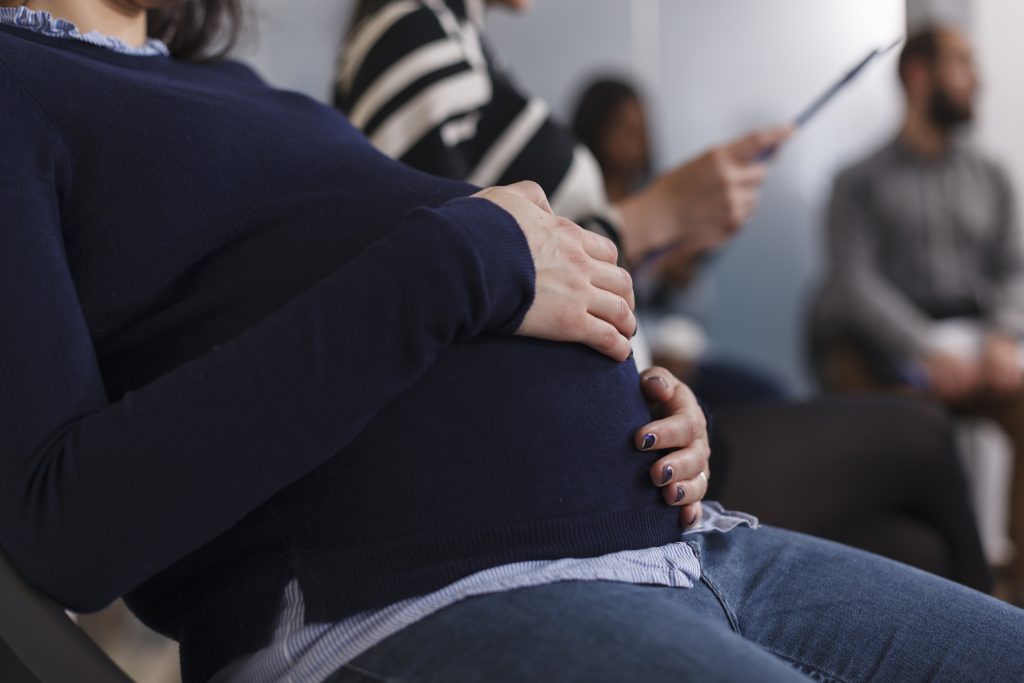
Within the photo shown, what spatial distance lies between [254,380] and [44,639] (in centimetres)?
20

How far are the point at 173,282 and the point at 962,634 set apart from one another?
0.58 metres

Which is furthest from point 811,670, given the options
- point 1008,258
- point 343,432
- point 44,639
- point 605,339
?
point 1008,258

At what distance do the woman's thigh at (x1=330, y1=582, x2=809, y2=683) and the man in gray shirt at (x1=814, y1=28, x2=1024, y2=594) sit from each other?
2.16m

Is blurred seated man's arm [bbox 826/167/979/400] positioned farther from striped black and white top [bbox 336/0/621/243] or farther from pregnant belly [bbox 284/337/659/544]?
pregnant belly [bbox 284/337/659/544]

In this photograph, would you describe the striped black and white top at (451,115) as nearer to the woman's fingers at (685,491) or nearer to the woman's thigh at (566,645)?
the woman's fingers at (685,491)

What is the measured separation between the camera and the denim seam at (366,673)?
1.86ft

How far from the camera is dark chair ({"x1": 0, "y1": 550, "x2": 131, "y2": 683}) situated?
0.58 meters

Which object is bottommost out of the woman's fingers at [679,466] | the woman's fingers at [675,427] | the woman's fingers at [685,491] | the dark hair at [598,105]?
the dark hair at [598,105]

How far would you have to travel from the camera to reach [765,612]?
0.73 m

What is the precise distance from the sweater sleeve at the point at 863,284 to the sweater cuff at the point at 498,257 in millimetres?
2145

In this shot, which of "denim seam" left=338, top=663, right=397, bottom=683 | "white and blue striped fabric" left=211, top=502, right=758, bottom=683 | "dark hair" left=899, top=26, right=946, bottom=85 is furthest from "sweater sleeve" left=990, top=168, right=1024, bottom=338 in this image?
"denim seam" left=338, top=663, right=397, bottom=683

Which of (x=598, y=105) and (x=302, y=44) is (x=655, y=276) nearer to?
(x=598, y=105)

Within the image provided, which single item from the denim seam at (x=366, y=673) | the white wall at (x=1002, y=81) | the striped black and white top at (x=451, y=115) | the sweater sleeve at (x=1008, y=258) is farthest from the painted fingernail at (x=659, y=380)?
the white wall at (x=1002, y=81)

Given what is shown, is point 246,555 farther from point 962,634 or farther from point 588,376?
point 962,634
